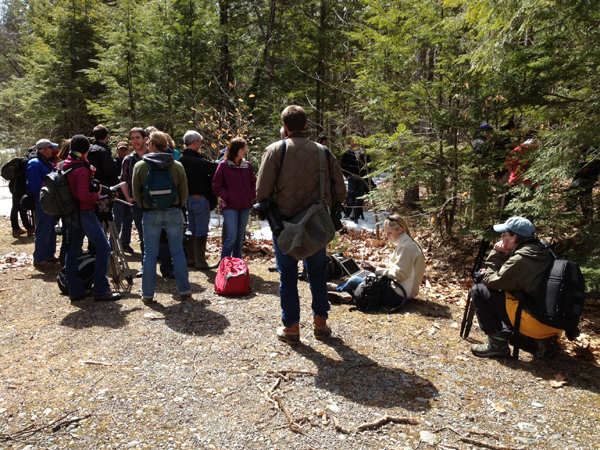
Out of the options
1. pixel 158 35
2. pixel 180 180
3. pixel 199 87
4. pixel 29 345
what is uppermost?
pixel 158 35

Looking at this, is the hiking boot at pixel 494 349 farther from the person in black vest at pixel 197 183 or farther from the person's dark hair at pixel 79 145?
the person's dark hair at pixel 79 145

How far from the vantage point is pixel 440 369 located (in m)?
4.23

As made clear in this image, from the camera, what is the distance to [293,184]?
4.29 metres

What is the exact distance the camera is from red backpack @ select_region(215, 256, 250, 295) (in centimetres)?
634

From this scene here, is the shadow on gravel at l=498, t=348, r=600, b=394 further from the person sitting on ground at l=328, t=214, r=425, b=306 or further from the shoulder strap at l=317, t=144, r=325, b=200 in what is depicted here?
the shoulder strap at l=317, t=144, r=325, b=200

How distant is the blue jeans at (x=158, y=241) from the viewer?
18.7ft

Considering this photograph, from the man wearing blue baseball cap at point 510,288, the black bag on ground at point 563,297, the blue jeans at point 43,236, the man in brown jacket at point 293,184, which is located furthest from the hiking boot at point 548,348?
the blue jeans at point 43,236

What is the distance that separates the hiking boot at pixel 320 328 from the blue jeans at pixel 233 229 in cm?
278

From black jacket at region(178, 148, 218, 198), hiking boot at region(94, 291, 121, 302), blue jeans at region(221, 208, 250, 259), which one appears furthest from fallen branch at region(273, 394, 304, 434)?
black jacket at region(178, 148, 218, 198)

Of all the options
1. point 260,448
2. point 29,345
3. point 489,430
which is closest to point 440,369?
point 489,430

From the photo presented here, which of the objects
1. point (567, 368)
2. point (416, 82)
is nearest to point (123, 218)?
point (416, 82)

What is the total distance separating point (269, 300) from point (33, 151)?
605 centimetres

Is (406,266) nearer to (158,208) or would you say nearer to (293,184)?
(293,184)

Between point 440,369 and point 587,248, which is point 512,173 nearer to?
point 587,248
